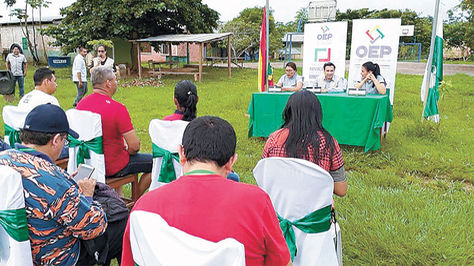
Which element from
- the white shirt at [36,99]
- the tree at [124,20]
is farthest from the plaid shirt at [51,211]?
the tree at [124,20]

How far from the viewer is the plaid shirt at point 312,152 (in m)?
2.01

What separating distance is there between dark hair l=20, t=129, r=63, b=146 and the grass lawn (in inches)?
83.7

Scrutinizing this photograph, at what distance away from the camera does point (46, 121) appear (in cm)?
Answer: 178

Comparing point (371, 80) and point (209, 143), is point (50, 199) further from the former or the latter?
point (371, 80)

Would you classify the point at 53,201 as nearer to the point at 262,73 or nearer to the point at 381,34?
the point at 262,73

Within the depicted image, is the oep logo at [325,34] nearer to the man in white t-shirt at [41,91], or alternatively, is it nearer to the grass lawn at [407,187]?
the grass lawn at [407,187]

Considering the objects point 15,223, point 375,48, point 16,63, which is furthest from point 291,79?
point 16,63

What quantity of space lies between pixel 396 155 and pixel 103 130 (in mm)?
3922

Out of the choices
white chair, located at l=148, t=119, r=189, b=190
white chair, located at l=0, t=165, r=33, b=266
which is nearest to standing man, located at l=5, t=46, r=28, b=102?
white chair, located at l=148, t=119, r=189, b=190

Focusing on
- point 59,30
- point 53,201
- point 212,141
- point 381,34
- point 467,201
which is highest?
point 59,30

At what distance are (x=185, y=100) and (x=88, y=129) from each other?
0.80 metres

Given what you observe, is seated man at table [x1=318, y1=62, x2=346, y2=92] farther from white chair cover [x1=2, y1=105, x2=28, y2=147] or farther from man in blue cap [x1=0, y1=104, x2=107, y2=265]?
man in blue cap [x1=0, y1=104, x2=107, y2=265]

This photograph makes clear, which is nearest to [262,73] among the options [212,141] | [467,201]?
[467,201]

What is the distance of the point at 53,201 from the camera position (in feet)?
4.96
